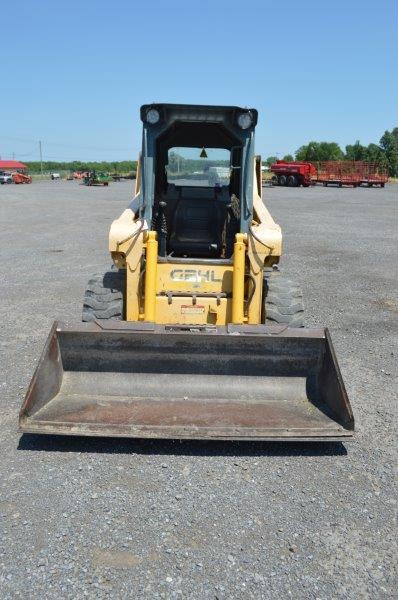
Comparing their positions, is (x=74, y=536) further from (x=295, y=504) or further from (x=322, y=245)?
(x=322, y=245)

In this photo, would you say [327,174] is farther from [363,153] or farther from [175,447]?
[175,447]

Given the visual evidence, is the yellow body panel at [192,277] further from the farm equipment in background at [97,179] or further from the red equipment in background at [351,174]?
the farm equipment in background at [97,179]

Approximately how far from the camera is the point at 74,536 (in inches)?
128

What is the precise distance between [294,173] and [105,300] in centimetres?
4044

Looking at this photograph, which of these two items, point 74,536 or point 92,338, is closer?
point 74,536

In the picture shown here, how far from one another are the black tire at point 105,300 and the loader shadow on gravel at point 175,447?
4.68 ft

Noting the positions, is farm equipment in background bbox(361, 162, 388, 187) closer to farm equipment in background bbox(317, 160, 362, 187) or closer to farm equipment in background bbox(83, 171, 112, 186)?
farm equipment in background bbox(317, 160, 362, 187)

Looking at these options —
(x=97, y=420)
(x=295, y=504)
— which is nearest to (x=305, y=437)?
(x=295, y=504)

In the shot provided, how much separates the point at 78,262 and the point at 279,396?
8.13 m

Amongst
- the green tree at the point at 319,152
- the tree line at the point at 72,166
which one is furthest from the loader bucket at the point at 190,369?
the tree line at the point at 72,166

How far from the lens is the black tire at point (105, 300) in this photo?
5.42 metres

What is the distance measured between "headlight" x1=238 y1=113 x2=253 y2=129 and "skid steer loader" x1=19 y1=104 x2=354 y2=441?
1 centimetres

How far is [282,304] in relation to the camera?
5.43m

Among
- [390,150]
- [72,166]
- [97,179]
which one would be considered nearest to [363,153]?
[390,150]
